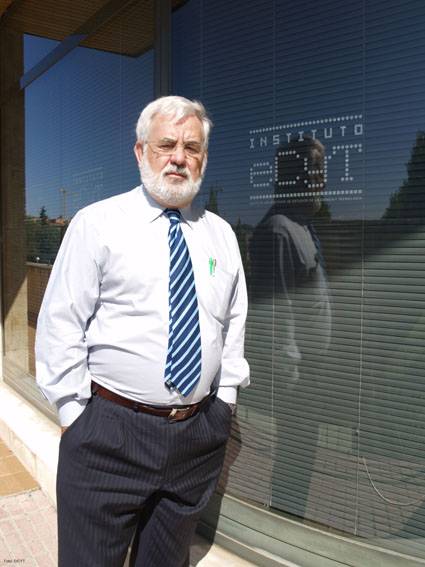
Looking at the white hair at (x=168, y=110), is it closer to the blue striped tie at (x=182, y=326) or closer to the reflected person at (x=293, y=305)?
the blue striped tie at (x=182, y=326)

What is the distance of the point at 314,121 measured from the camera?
2.38 m

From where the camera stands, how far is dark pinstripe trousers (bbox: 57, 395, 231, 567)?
1.87m

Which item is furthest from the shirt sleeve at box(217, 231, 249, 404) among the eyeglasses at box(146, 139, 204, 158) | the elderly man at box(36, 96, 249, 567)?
the eyeglasses at box(146, 139, 204, 158)

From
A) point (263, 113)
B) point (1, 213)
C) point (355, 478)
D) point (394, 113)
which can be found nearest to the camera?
point (394, 113)

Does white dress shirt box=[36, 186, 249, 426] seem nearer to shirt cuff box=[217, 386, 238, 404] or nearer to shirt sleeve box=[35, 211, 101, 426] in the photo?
shirt sleeve box=[35, 211, 101, 426]

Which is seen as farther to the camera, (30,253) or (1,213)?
(1,213)

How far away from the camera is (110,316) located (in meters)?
1.93

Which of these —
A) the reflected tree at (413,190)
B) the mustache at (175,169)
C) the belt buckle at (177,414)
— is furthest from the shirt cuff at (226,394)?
the reflected tree at (413,190)

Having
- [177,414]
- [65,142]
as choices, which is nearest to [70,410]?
[177,414]

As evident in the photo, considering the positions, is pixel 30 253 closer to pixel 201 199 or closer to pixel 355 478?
pixel 201 199

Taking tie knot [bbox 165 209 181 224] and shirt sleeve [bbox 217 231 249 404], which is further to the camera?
shirt sleeve [bbox 217 231 249 404]

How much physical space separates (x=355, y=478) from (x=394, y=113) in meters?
1.56

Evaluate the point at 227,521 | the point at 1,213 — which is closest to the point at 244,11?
the point at 227,521

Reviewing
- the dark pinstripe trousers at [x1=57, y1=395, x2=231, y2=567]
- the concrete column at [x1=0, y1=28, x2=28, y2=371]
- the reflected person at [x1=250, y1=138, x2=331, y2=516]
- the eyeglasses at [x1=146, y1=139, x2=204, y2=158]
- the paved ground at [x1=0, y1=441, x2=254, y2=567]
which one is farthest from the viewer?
the concrete column at [x1=0, y1=28, x2=28, y2=371]
